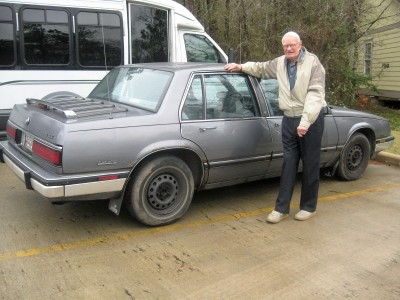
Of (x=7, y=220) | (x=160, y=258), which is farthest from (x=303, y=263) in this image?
(x=7, y=220)

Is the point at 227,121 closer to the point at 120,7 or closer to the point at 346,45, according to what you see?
the point at 120,7

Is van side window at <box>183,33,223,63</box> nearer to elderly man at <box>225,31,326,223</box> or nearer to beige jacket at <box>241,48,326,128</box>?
elderly man at <box>225,31,326,223</box>

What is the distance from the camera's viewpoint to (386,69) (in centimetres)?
1667

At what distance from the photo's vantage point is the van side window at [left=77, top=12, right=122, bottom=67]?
793 centimetres

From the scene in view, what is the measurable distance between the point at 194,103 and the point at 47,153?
1.50 m

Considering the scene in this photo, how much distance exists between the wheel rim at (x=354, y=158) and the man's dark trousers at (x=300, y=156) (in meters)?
1.50

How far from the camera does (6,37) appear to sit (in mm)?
7254

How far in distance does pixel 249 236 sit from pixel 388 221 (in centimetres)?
158

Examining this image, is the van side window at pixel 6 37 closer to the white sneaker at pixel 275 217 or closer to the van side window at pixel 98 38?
the van side window at pixel 98 38

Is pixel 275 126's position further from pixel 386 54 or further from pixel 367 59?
pixel 367 59

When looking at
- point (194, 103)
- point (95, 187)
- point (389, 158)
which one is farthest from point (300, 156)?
point (389, 158)

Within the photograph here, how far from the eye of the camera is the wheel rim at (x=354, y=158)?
611 centimetres

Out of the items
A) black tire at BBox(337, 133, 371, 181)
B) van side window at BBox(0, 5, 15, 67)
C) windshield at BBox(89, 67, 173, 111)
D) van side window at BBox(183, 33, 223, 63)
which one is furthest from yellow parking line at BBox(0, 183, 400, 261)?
van side window at BBox(183, 33, 223, 63)

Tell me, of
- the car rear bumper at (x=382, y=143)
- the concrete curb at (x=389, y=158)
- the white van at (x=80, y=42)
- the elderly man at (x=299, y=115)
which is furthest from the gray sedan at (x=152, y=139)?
the white van at (x=80, y=42)
